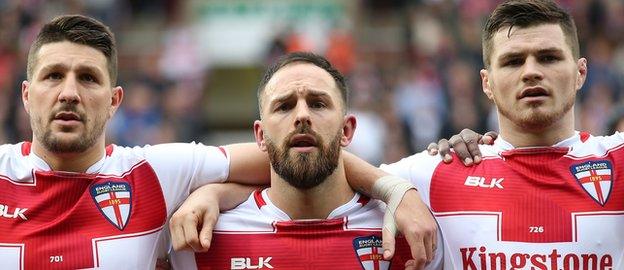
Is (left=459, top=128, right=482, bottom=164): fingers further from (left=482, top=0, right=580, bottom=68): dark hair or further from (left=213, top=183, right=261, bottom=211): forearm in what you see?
(left=213, top=183, right=261, bottom=211): forearm

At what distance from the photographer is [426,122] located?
13.4 meters

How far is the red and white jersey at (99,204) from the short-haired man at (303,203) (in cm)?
25

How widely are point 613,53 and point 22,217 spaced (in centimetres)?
1052

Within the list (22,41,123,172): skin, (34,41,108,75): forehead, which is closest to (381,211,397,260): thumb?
(22,41,123,172): skin

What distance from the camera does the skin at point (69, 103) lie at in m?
5.27

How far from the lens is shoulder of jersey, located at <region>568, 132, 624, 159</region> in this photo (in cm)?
543

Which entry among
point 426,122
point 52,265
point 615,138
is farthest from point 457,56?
point 52,265

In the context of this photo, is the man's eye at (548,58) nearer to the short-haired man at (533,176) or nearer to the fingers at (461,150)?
the short-haired man at (533,176)

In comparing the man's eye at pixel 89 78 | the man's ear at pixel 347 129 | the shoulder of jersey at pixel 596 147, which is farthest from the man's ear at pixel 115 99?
the shoulder of jersey at pixel 596 147

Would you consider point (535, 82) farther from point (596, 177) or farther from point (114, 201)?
point (114, 201)

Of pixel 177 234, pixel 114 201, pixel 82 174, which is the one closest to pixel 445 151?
pixel 177 234

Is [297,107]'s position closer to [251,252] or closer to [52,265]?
[251,252]

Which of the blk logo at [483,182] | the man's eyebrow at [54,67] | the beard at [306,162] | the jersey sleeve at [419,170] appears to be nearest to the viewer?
the beard at [306,162]

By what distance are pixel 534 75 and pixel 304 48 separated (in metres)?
10.5
